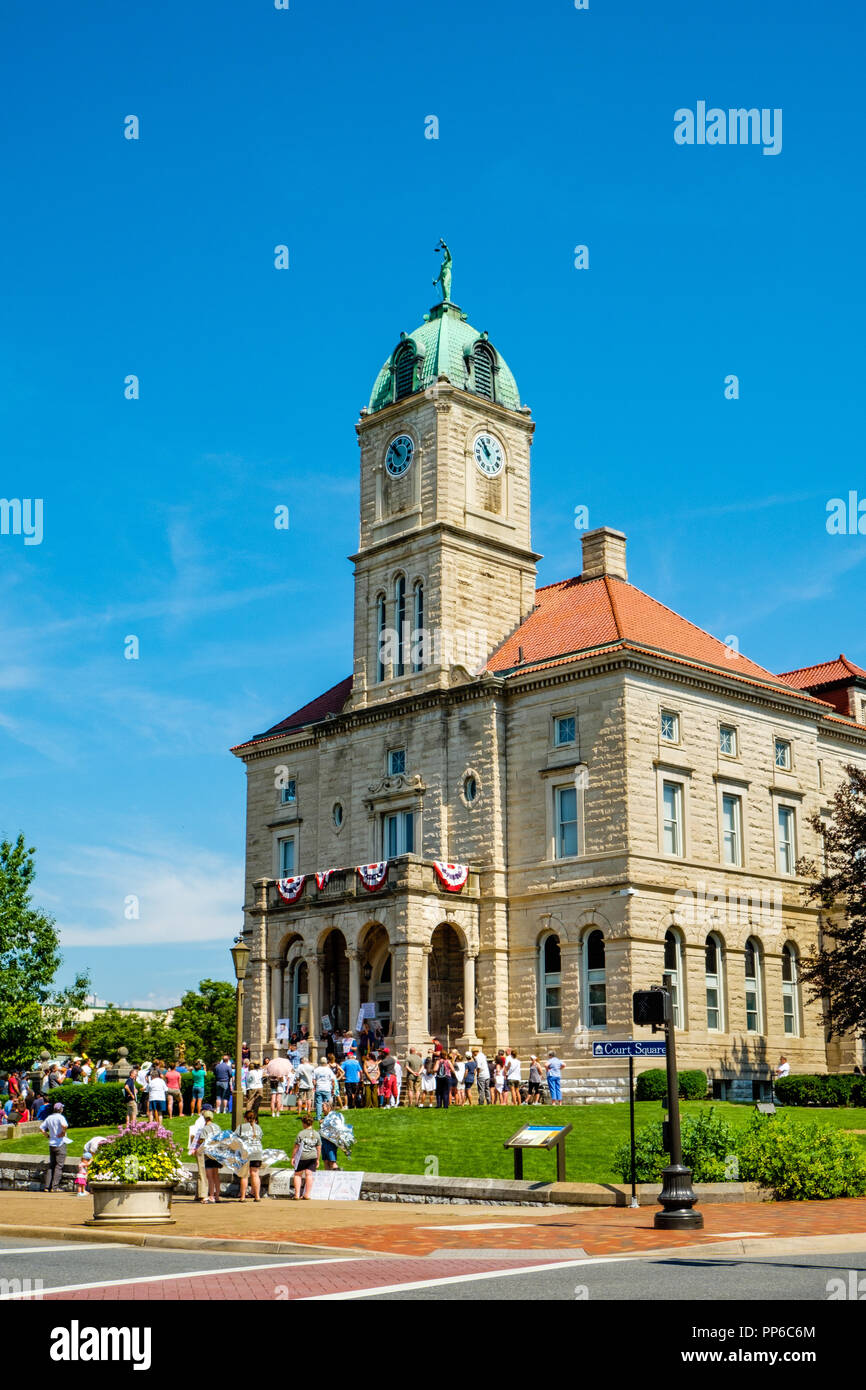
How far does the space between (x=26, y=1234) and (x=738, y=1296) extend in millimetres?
11310

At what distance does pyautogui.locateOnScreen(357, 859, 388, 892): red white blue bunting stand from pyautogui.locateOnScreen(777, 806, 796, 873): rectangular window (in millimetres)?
13297

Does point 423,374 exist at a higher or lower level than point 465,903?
higher

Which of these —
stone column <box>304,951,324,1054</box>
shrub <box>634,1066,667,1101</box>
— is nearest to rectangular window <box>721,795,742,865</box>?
shrub <box>634,1066,667,1101</box>

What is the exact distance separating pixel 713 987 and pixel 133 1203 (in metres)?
27.9

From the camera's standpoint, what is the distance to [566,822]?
45.3 m

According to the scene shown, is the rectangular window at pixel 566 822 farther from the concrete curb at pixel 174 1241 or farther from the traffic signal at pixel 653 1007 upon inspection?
the concrete curb at pixel 174 1241

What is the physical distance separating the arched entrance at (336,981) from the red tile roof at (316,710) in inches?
350

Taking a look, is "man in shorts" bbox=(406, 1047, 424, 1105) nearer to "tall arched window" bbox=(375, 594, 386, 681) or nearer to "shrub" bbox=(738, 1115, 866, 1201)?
"tall arched window" bbox=(375, 594, 386, 681)

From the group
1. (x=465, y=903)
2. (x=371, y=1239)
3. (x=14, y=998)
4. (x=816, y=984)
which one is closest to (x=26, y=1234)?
(x=371, y=1239)

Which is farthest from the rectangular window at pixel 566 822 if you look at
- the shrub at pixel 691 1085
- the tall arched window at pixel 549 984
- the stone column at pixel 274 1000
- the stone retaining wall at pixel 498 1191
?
the stone retaining wall at pixel 498 1191

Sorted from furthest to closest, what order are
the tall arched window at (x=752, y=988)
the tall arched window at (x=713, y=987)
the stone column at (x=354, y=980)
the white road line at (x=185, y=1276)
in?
the stone column at (x=354, y=980)
the tall arched window at (x=752, y=988)
the tall arched window at (x=713, y=987)
the white road line at (x=185, y=1276)

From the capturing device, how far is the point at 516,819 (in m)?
46.8

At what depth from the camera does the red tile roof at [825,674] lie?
56.6 metres
